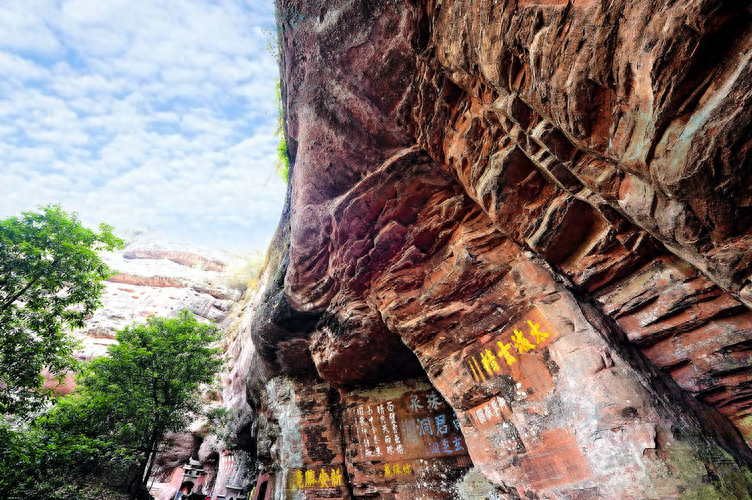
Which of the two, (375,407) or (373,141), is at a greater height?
(373,141)

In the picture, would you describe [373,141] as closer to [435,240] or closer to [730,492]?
[435,240]

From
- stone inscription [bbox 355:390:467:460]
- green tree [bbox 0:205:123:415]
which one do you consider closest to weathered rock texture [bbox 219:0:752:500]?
stone inscription [bbox 355:390:467:460]

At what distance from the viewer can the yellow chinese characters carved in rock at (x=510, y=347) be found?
426 centimetres

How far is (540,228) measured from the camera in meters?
4.17

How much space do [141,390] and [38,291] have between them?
168 inches

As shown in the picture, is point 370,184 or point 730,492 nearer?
point 730,492

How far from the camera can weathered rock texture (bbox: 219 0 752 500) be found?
226cm

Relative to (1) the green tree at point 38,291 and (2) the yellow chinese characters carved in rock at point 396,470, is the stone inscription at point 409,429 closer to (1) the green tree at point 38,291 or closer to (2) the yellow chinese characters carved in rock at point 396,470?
(2) the yellow chinese characters carved in rock at point 396,470

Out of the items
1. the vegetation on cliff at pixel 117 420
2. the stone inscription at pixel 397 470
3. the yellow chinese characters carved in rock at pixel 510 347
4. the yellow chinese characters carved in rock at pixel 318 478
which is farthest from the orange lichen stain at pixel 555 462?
the vegetation on cliff at pixel 117 420

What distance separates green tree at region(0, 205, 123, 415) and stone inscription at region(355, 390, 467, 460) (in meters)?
7.04

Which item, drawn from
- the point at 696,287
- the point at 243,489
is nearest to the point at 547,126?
the point at 696,287

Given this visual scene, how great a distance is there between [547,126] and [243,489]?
622 inches

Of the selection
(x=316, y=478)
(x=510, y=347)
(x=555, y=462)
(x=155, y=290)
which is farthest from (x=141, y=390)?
(x=155, y=290)

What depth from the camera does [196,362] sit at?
33.8 ft
